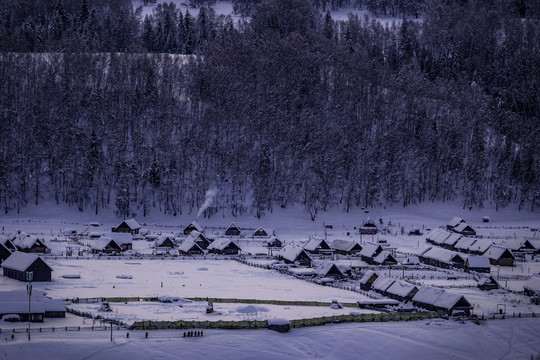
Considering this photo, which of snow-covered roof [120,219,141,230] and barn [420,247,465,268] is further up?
snow-covered roof [120,219,141,230]

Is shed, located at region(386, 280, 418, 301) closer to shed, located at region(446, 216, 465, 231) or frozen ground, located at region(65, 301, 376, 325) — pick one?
frozen ground, located at region(65, 301, 376, 325)

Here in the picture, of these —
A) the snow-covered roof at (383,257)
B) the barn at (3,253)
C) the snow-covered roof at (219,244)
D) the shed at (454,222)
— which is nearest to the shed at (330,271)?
the snow-covered roof at (383,257)

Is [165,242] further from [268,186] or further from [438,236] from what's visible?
[438,236]

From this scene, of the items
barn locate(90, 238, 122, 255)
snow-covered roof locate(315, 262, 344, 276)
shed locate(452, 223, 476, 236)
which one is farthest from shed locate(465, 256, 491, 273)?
barn locate(90, 238, 122, 255)

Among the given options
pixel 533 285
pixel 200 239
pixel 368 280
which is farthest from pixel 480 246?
pixel 200 239

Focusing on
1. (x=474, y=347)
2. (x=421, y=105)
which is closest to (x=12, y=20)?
(x=421, y=105)

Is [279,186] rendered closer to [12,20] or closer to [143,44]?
[143,44]

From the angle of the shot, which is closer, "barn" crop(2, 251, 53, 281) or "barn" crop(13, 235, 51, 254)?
"barn" crop(2, 251, 53, 281)
